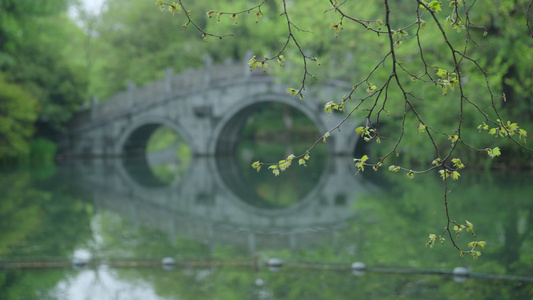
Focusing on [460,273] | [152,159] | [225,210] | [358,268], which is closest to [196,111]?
[152,159]

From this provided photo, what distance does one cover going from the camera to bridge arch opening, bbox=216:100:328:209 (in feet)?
39.8

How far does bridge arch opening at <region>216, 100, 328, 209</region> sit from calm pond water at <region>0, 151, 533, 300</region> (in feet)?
0.46

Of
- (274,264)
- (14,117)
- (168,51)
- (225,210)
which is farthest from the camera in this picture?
(168,51)

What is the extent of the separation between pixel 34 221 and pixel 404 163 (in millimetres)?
10096

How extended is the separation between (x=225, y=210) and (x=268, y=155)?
1285 cm

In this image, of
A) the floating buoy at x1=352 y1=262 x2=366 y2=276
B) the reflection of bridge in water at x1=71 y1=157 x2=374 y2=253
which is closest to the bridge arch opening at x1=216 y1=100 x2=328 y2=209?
the reflection of bridge in water at x1=71 y1=157 x2=374 y2=253

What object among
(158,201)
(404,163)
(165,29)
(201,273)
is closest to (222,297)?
(201,273)

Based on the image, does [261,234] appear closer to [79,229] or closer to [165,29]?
[79,229]

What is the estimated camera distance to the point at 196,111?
21.6 meters

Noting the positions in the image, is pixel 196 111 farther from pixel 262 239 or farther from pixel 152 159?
pixel 262 239

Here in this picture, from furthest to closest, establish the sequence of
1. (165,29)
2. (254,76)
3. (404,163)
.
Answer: (165,29) < (254,76) < (404,163)

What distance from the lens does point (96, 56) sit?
29.4 metres

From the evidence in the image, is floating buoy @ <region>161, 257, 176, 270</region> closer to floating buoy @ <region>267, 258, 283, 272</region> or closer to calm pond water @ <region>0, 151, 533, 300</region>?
calm pond water @ <region>0, 151, 533, 300</region>

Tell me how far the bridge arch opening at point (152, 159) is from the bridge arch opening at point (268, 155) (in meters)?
1.46
